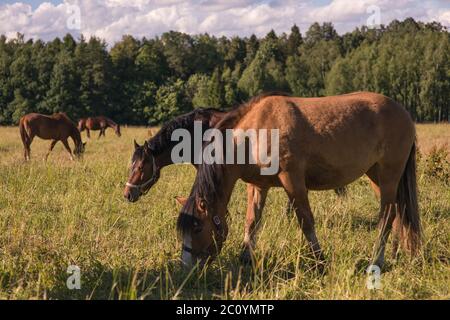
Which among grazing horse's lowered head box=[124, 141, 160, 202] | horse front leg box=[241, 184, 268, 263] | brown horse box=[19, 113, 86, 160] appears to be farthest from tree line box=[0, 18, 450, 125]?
horse front leg box=[241, 184, 268, 263]

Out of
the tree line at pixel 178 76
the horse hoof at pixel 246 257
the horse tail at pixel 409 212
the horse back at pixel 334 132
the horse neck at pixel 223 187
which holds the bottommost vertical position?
the horse hoof at pixel 246 257

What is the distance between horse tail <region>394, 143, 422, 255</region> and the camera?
4859mm

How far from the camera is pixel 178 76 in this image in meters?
62.9

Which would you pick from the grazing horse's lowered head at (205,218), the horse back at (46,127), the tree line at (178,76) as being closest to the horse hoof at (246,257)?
the grazing horse's lowered head at (205,218)

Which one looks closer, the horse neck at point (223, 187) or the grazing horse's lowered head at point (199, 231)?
the grazing horse's lowered head at point (199, 231)

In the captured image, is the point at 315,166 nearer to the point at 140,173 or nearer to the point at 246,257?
the point at 246,257

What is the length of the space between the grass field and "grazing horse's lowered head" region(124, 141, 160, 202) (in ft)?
0.87

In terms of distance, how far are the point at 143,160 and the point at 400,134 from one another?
3.50 meters

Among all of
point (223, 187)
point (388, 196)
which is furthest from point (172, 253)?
point (388, 196)

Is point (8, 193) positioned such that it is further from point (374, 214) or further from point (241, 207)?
point (374, 214)

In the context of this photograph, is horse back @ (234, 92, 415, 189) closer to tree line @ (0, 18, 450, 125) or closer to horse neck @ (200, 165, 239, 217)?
horse neck @ (200, 165, 239, 217)

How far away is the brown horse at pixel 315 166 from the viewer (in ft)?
14.2

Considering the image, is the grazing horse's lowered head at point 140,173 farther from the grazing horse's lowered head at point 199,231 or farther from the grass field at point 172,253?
the grazing horse's lowered head at point 199,231
